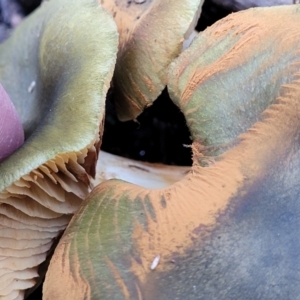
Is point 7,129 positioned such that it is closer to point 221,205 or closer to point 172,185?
point 172,185

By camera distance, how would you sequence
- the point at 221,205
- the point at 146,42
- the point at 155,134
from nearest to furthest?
the point at 221,205, the point at 146,42, the point at 155,134

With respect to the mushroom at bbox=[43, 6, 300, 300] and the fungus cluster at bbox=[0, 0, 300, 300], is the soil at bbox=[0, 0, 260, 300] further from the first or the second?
the mushroom at bbox=[43, 6, 300, 300]

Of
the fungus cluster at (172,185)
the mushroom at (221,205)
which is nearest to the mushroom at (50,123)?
the fungus cluster at (172,185)

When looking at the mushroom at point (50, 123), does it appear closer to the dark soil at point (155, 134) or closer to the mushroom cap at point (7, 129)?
the mushroom cap at point (7, 129)

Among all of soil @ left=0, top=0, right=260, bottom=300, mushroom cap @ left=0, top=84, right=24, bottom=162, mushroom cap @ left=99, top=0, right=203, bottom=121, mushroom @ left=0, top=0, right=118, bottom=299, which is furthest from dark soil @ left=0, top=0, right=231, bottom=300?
mushroom cap @ left=0, top=84, right=24, bottom=162

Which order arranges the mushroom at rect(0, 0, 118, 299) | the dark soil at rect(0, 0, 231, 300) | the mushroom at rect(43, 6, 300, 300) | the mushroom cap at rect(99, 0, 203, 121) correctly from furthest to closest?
the dark soil at rect(0, 0, 231, 300) → the mushroom cap at rect(99, 0, 203, 121) → the mushroom at rect(0, 0, 118, 299) → the mushroom at rect(43, 6, 300, 300)

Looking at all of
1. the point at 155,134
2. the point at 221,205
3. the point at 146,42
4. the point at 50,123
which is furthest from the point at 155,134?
the point at 221,205
